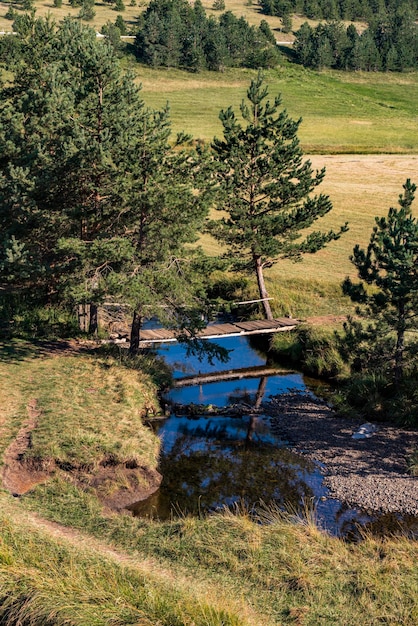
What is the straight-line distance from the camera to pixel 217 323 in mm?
38969

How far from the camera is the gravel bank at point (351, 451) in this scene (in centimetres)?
2191

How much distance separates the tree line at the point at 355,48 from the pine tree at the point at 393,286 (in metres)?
120

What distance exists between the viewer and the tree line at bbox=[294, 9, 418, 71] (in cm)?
13962

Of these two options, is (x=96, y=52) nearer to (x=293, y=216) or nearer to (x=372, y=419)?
(x=293, y=216)

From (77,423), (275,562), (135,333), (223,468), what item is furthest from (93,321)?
(275,562)

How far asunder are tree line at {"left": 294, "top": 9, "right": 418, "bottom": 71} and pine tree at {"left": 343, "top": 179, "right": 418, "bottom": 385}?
12042 cm

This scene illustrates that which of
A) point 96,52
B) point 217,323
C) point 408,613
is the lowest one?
point 217,323

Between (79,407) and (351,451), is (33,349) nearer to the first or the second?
(79,407)

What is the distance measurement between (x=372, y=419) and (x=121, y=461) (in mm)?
10585

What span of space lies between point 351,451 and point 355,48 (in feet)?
425

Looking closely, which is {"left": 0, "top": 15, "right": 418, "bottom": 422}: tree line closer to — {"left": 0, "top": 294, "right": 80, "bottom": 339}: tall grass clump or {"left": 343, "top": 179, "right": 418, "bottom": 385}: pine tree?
{"left": 343, "top": 179, "right": 418, "bottom": 385}: pine tree

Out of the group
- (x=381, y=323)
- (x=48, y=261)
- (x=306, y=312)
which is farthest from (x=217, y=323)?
(x=381, y=323)

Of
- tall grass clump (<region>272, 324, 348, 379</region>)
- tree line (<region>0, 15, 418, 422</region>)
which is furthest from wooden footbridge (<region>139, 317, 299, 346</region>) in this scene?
tree line (<region>0, 15, 418, 422</region>)

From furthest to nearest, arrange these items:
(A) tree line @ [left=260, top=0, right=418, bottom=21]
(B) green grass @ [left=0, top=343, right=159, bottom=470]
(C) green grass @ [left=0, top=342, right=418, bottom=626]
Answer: (A) tree line @ [left=260, top=0, right=418, bottom=21] < (B) green grass @ [left=0, top=343, right=159, bottom=470] < (C) green grass @ [left=0, top=342, right=418, bottom=626]
